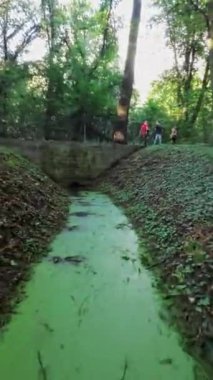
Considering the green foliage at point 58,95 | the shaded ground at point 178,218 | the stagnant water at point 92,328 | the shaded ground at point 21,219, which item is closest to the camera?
the stagnant water at point 92,328

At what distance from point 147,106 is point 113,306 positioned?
17.5m

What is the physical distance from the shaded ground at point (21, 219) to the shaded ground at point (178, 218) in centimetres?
167

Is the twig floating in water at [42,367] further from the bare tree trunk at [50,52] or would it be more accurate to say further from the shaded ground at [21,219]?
the bare tree trunk at [50,52]

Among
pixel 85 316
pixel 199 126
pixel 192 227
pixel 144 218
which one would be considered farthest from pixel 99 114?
pixel 85 316

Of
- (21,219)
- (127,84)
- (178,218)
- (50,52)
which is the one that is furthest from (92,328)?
(50,52)

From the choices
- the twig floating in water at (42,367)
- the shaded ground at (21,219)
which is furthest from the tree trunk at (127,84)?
the twig floating in water at (42,367)

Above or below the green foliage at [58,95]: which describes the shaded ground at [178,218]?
below

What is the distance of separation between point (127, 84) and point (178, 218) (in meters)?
9.75

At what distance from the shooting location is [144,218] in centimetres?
849

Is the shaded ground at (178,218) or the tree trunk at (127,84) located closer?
the shaded ground at (178,218)

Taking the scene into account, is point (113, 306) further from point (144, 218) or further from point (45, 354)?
point (144, 218)

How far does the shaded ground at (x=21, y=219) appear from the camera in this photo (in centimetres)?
530

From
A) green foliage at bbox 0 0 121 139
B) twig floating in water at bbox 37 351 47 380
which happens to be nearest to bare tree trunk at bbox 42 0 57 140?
green foliage at bbox 0 0 121 139

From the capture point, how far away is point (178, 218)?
723 centimetres
